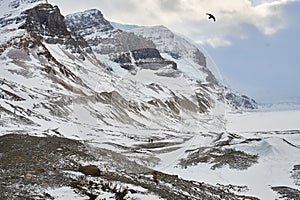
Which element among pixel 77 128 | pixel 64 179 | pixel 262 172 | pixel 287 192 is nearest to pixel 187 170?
pixel 262 172

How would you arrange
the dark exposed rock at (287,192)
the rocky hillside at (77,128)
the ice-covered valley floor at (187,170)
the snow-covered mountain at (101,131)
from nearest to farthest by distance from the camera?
the ice-covered valley floor at (187,170)
the rocky hillside at (77,128)
the snow-covered mountain at (101,131)
the dark exposed rock at (287,192)

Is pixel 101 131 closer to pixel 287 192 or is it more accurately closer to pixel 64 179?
pixel 287 192

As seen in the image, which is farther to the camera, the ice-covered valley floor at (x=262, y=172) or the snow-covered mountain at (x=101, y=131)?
the ice-covered valley floor at (x=262, y=172)

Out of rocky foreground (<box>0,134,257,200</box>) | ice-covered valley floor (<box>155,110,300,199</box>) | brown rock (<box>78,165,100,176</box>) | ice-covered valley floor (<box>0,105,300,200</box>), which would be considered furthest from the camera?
ice-covered valley floor (<box>155,110,300,199</box>)

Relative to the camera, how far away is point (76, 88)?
12938cm

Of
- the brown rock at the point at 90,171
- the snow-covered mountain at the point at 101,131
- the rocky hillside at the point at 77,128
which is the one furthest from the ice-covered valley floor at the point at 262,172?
the brown rock at the point at 90,171

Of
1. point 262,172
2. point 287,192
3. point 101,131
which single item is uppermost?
point 262,172

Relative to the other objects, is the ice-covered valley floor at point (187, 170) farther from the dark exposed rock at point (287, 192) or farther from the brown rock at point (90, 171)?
the brown rock at point (90, 171)

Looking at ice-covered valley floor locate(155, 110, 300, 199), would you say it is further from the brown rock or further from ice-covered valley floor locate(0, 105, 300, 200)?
the brown rock

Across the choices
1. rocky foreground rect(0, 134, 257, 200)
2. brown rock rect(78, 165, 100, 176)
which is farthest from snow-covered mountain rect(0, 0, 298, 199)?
brown rock rect(78, 165, 100, 176)

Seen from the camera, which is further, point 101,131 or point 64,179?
point 101,131

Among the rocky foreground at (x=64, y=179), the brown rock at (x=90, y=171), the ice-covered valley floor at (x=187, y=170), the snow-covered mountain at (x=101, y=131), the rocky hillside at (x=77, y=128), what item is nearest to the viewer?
the rocky foreground at (x=64, y=179)

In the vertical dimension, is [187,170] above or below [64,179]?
below

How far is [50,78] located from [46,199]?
113 m
